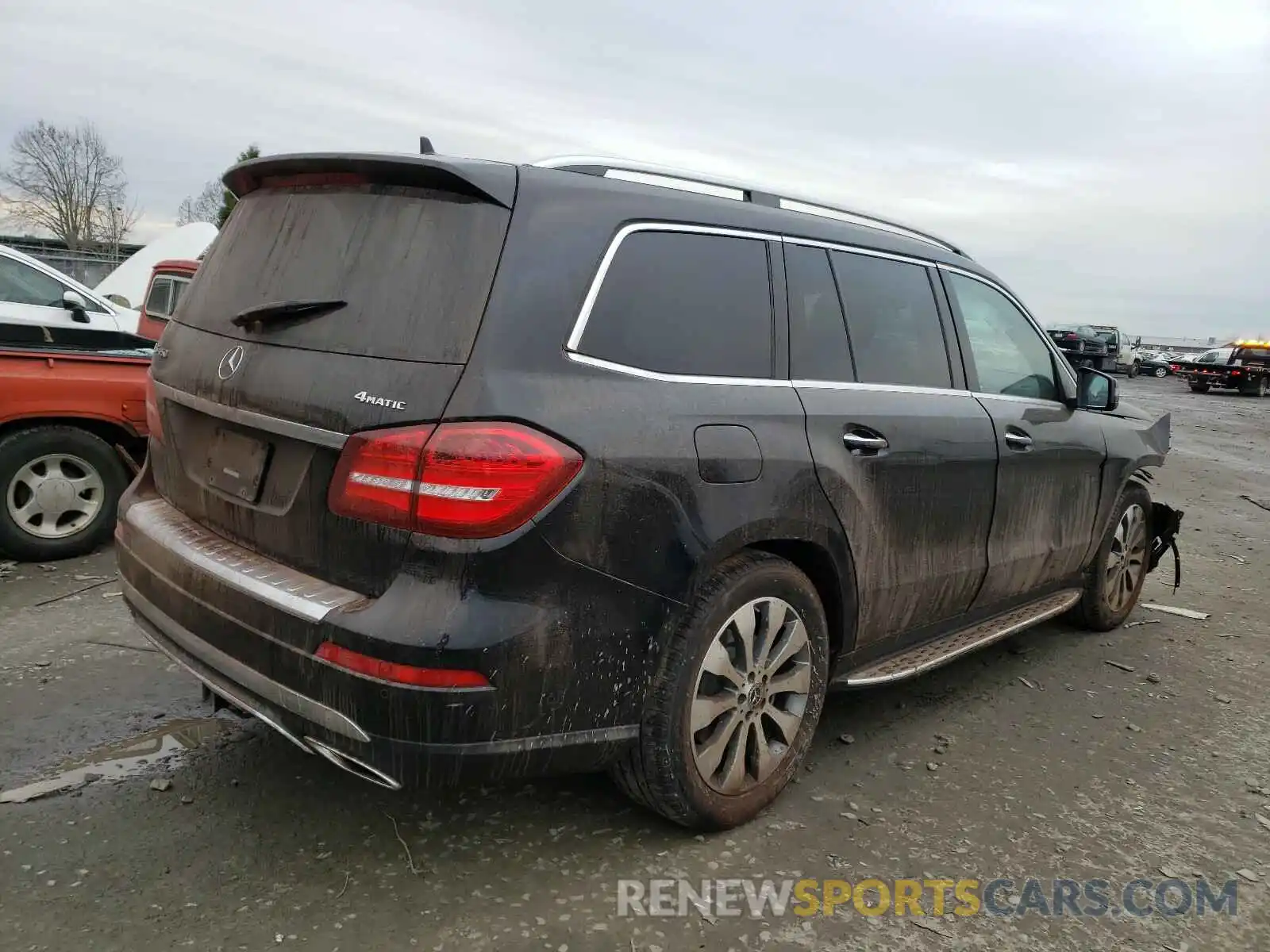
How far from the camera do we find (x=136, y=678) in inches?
154

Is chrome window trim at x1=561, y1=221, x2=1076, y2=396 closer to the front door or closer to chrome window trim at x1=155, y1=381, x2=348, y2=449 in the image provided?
chrome window trim at x1=155, y1=381, x2=348, y2=449

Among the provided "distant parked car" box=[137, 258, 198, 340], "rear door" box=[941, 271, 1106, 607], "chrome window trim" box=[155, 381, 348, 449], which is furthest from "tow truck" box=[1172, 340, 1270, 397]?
"chrome window trim" box=[155, 381, 348, 449]

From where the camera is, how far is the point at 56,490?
5359 millimetres

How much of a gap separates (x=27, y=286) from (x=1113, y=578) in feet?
32.5

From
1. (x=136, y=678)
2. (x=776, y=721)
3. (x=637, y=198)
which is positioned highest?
(x=637, y=198)

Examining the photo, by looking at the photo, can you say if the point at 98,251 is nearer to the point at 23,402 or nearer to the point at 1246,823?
the point at 23,402

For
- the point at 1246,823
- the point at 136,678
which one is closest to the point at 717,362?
the point at 1246,823

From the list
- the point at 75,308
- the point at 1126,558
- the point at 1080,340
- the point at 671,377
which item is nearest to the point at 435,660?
the point at 671,377

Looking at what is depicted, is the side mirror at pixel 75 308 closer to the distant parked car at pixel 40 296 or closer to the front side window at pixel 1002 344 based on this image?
the distant parked car at pixel 40 296

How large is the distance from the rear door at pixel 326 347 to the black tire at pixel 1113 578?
13.0 feet

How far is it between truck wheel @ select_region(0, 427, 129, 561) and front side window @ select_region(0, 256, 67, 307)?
16.6 feet

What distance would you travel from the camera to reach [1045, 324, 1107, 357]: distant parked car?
107 feet

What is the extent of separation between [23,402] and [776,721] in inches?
175

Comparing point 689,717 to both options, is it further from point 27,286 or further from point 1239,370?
point 1239,370
